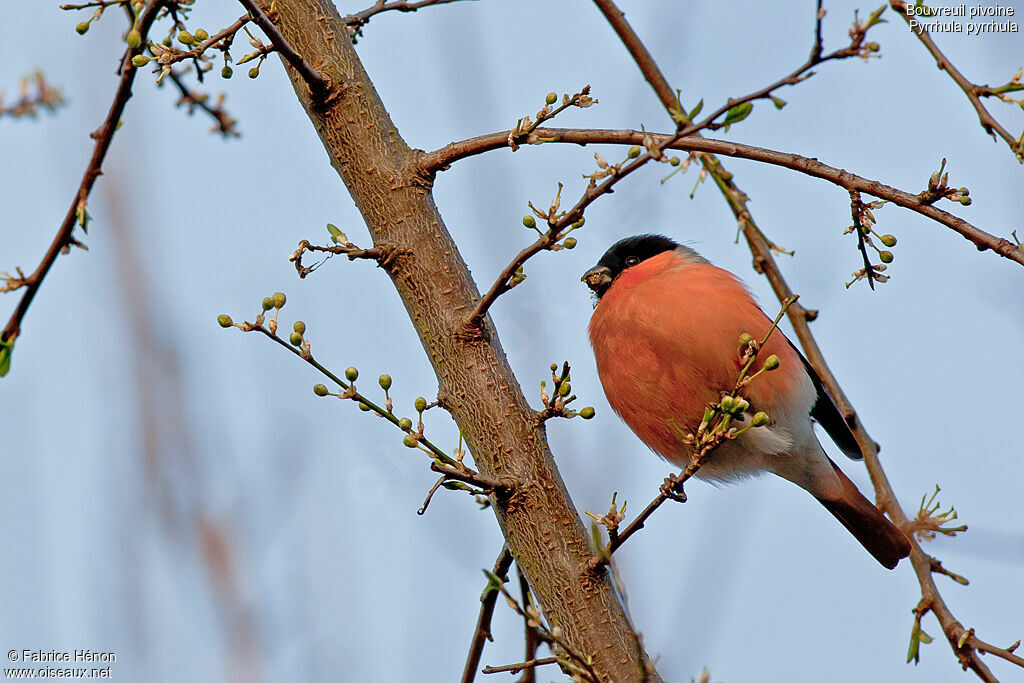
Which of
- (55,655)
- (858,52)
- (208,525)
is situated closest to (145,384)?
(208,525)

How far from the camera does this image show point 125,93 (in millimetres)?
2096

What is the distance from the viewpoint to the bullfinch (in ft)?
9.96

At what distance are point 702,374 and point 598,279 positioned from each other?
0.80 meters

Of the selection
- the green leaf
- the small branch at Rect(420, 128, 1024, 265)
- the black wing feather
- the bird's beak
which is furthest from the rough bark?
the black wing feather

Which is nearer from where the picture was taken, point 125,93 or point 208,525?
point 125,93

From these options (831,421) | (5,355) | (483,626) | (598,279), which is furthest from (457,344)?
(831,421)

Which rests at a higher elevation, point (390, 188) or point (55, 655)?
point (390, 188)

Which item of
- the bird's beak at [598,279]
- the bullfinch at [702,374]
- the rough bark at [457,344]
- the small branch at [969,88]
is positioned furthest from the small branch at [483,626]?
the bird's beak at [598,279]

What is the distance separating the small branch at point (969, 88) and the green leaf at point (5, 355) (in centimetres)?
195

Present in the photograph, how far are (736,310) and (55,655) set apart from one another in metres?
2.46

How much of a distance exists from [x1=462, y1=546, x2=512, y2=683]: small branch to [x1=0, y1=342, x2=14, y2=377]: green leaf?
1201 mm

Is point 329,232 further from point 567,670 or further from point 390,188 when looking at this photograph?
point 567,670

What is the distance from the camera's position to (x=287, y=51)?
1.94 m

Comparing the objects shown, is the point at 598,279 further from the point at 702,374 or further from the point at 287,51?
the point at 287,51
